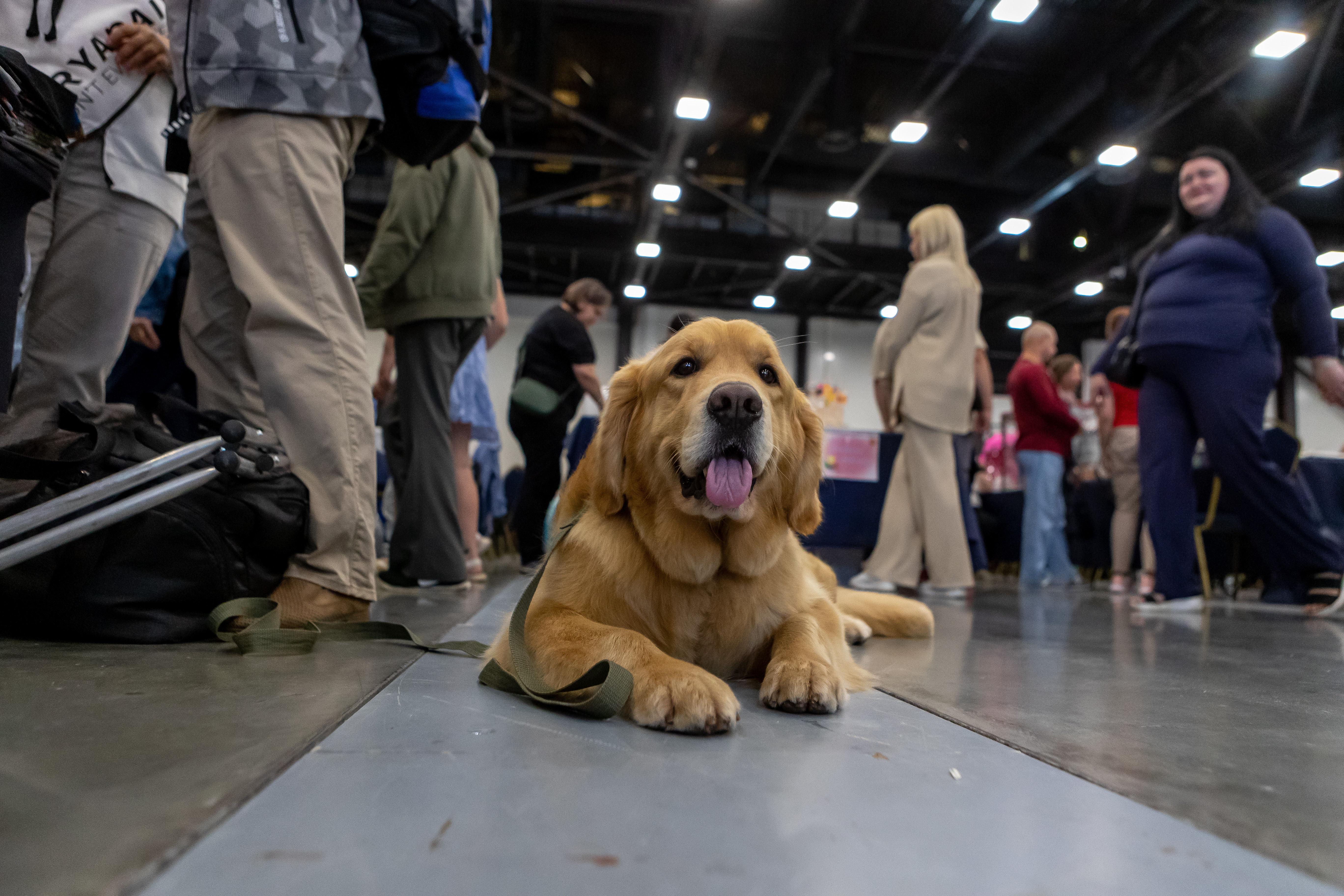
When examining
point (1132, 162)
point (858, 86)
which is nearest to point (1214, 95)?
point (1132, 162)

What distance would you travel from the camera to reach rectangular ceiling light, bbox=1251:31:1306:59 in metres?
7.59

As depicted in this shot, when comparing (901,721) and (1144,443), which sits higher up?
(1144,443)

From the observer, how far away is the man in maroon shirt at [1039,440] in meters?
6.33

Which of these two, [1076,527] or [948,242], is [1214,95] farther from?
[948,242]

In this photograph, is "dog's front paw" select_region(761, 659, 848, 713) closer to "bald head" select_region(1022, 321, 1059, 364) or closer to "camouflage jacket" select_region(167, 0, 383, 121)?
"camouflage jacket" select_region(167, 0, 383, 121)

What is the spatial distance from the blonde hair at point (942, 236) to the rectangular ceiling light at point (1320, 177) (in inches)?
340

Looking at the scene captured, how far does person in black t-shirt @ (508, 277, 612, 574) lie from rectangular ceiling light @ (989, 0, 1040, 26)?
18.3ft

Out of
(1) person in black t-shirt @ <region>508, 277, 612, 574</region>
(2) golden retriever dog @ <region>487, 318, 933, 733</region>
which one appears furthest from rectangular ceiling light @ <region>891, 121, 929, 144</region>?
(2) golden retriever dog @ <region>487, 318, 933, 733</region>

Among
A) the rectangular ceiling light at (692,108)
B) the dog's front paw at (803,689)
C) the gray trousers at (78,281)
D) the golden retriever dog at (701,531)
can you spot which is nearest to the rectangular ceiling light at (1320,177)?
the rectangular ceiling light at (692,108)

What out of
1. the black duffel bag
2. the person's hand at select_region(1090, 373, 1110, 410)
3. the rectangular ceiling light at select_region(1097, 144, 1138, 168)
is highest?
the rectangular ceiling light at select_region(1097, 144, 1138, 168)

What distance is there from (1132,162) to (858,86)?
3914 millimetres

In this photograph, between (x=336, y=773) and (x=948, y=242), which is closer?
(x=336, y=773)

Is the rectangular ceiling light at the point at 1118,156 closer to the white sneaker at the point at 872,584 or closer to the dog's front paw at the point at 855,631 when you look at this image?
the white sneaker at the point at 872,584

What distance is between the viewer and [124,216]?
2.28 metres
